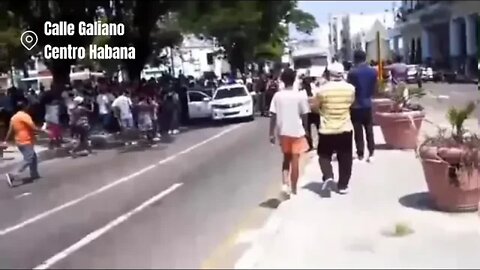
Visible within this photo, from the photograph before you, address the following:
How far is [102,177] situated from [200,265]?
893 centimetres

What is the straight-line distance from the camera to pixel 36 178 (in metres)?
17.0

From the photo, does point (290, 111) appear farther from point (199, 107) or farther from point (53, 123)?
point (199, 107)

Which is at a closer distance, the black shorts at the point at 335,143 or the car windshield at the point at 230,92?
the black shorts at the point at 335,143

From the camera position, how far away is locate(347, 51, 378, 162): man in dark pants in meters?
12.9

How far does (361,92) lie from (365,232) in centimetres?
454

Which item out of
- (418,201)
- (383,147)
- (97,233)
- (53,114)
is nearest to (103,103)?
(53,114)

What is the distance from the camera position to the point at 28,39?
1180 inches

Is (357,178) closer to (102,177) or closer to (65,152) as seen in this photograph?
(102,177)

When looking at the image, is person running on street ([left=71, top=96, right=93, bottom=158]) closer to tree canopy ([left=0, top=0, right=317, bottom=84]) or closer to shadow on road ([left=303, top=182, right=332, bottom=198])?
tree canopy ([left=0, top=0, right=317, bottom=84])

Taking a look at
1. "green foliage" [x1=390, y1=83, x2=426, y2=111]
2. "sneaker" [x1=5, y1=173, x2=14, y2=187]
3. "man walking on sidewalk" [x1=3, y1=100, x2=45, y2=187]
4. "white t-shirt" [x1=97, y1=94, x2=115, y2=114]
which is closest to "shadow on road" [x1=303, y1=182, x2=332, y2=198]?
"green foliage" [x1=390, y1=83, x2=426, y2=111]

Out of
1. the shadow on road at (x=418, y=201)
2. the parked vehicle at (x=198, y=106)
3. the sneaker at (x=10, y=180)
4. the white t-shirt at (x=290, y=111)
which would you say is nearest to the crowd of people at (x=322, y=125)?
the white t-shirt at (x=290, y=111)

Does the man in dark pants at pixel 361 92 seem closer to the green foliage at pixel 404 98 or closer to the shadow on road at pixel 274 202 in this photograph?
the shadow on road at pixel 274 202

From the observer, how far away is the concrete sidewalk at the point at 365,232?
7.70 meters

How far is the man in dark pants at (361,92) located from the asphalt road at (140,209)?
1.52 metres
